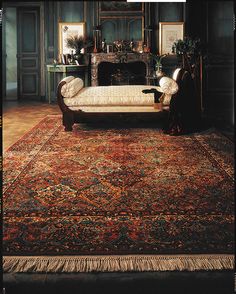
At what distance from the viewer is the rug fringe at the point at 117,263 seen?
2.26 meters

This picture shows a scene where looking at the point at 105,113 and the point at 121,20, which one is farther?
the point at 121,20

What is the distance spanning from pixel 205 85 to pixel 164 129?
3.68 m

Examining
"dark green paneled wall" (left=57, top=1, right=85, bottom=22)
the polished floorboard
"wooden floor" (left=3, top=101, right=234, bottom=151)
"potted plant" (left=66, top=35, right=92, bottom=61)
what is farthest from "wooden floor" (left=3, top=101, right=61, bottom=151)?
the polished floorboard

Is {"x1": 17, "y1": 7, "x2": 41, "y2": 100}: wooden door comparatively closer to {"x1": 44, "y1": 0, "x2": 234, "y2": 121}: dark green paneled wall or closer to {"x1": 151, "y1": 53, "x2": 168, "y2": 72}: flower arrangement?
{"x1": 44, "y1": 0, "x2": 234, "y2": 121}: dark green paneled wall

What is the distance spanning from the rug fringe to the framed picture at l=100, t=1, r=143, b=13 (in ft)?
27.1

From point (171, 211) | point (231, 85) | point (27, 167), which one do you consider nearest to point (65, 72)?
point (231, 85)

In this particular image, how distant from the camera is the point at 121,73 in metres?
10.3

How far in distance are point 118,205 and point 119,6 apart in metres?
7.49

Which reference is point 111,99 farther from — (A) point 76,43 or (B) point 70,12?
(B) point 70,12

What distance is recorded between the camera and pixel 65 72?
31.1 feet

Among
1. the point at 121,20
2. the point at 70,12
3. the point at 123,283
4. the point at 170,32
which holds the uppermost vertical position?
the point at 70,12

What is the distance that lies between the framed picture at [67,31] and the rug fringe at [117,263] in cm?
813

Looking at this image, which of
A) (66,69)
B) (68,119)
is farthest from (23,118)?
(66,69)

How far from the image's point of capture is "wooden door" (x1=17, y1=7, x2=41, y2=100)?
405 inches
